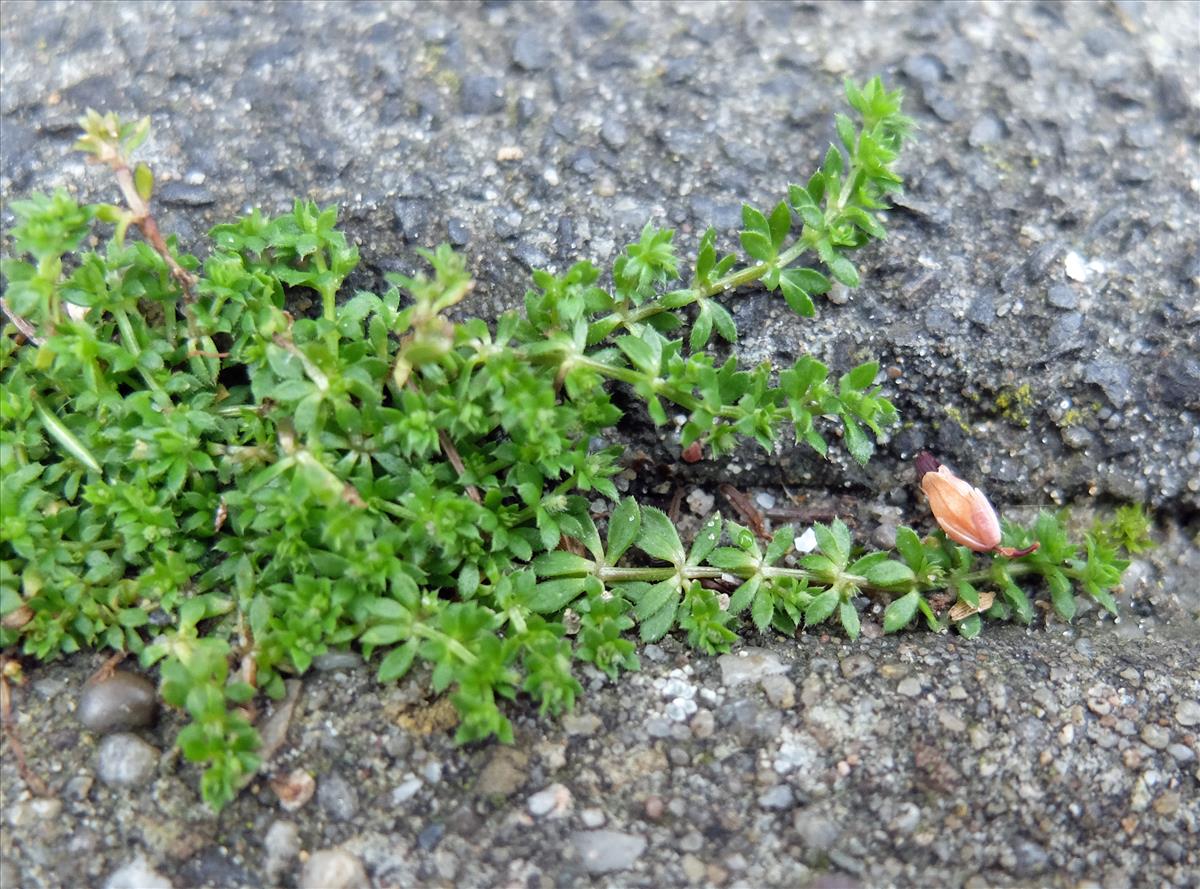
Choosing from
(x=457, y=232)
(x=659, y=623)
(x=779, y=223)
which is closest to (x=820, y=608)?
(x=659, y=623)

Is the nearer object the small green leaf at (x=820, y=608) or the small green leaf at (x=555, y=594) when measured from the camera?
the small green leaf at (x=555, y=594)

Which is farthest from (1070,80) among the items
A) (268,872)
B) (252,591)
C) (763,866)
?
(268,872)

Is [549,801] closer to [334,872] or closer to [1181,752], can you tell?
[334,872]

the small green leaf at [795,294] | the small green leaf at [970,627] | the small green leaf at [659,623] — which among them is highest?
the small green leaf at [795,294]

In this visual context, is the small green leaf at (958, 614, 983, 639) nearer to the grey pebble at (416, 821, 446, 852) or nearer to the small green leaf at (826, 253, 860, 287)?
the small green leaf at (826, 253, 860, 287)

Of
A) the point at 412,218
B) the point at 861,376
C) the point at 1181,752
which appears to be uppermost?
the point at 412,218

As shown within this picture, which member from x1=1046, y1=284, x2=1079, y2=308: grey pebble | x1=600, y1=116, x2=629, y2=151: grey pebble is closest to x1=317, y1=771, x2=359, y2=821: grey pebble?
x1=600, y1=116, x2=629, y2=151: grey pebble

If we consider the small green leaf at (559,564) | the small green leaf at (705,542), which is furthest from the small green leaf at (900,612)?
the small green leaf at (559,564)

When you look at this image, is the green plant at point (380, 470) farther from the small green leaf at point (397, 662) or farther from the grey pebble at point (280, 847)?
the grey pebble at point (280, 847)
